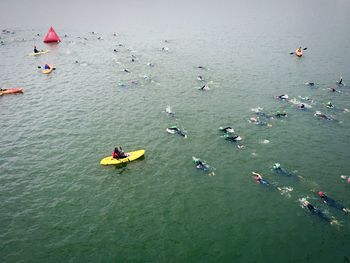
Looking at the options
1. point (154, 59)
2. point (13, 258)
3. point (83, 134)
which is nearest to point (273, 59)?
point (154, 59)

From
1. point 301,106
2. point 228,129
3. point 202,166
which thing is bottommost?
point 202,166

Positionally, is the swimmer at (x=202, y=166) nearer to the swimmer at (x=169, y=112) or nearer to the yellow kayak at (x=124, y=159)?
the yellow kayak at (x=124, y=159)

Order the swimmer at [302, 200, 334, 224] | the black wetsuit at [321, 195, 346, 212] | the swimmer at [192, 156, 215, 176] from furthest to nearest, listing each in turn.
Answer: the swimmer at [192, 156, 215, 176]
the black wetsuit at [321, 195, 346, 212]
the swimmer at [302, 200, 334, 224]

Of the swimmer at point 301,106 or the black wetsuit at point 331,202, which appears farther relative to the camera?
the swimmer at point 301,106

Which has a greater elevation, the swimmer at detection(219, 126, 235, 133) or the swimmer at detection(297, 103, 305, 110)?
the swimmer at detection(297, 103, 305, 110)

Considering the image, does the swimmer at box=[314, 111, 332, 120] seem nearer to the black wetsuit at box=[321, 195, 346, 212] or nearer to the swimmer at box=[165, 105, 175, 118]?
the black wetsuit at box=[321, 195, 346, 212]

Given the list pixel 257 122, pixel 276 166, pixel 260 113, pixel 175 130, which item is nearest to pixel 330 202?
pixel 276 166

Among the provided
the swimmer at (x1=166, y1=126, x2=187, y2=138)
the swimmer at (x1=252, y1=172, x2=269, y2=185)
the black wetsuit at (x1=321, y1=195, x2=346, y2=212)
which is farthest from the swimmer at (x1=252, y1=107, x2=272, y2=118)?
the black wetsuit at (x1=321, y1=195, x2=346, y2=212)

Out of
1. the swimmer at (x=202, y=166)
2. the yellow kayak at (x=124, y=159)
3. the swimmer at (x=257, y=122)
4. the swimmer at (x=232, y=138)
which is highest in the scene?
the swimmer at (x=257, y=122)

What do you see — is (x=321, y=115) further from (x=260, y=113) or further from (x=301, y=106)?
(x=260, y=113)

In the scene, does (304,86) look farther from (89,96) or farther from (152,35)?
(152,35)

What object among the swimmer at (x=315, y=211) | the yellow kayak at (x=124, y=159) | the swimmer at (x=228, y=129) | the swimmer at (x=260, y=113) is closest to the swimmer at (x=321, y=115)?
the swimmer at (x=260, y=113)
